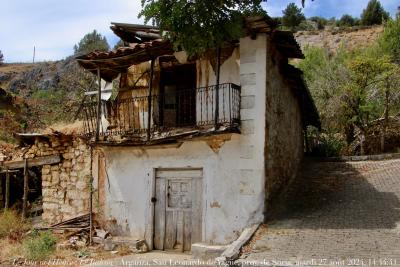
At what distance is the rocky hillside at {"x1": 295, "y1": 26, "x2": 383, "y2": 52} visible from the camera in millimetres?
42519

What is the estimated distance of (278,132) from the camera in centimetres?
1023

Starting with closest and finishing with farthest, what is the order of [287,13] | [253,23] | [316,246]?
[316,246] → [253,23] → [287,13]

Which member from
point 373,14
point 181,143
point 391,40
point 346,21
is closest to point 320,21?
point 346,21

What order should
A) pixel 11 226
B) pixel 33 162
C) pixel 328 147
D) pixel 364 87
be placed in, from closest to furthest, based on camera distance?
pixel 11 226, pixel 33 162, pixel 328 147, pixel 364 87

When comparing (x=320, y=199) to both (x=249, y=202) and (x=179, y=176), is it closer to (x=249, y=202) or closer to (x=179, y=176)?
(x=249, y=202)

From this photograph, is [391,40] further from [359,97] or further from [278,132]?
[278,132]

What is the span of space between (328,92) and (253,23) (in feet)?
38.3

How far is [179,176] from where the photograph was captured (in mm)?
9961

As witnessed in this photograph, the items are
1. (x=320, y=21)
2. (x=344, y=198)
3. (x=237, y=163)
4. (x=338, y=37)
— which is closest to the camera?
(x=237, y=163)

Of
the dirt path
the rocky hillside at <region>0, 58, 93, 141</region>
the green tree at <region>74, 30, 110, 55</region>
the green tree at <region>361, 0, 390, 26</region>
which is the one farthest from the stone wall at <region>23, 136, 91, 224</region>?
the green tree at <region>361, 0, 390, 26</region>

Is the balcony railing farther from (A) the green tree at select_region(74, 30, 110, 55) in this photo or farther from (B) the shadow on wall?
(A) the green tree at select_region(74, 30, 110, 55)

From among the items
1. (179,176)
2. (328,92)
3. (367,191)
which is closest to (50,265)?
(179,176)

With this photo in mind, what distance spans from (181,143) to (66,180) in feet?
14.3

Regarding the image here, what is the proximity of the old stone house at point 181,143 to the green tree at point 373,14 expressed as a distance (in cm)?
4192
